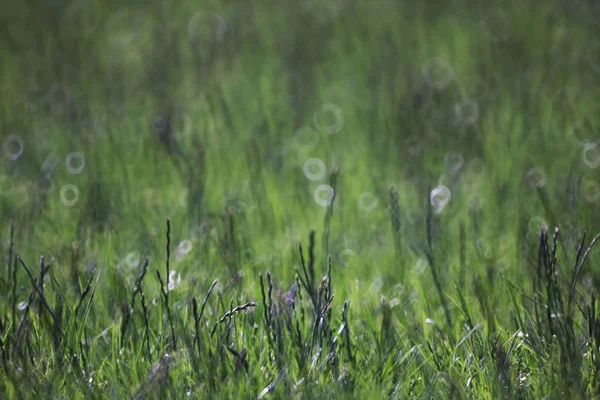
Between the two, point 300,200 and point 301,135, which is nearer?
point 300,200

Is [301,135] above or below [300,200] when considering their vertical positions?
above

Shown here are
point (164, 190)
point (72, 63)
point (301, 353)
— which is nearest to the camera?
point (301, 353)

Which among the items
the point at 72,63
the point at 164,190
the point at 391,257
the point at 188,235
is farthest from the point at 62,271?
the point at 72,63

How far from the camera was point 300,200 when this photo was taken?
3453mm

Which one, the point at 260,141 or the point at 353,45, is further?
the point at 353,45

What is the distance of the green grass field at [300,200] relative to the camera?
197 centimetres

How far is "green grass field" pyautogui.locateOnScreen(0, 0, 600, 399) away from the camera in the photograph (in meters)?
1.97

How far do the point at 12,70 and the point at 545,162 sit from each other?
13.1ft

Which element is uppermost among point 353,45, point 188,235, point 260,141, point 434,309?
point 353,45

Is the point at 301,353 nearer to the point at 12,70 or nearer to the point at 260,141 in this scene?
the point at 260,141

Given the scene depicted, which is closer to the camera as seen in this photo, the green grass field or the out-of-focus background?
the green grass field

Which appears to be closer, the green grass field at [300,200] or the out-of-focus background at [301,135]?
the green grass field at [300,200]

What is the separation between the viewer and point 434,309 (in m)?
2.43

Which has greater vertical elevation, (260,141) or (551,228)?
(260,141)
